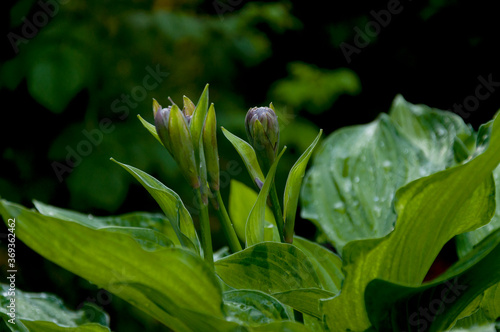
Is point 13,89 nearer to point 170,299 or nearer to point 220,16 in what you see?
point 220,16

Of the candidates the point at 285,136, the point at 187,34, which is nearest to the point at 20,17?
the point at 187,34

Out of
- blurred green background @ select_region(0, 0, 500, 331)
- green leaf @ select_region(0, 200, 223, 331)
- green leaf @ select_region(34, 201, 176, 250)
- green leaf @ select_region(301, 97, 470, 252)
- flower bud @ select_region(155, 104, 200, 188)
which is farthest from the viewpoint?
blurred green background @ select_region(0, 0, 500, 331)

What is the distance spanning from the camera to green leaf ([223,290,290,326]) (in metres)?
0.46

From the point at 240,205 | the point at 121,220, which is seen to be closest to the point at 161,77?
the point at 240,205

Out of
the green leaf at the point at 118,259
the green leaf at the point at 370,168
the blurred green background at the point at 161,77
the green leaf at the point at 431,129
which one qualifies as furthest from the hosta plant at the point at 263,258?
the blurred green background at the point at 161,77

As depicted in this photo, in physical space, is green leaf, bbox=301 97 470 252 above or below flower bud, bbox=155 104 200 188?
below

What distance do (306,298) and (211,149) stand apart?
0.59ft

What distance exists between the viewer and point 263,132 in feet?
1.74

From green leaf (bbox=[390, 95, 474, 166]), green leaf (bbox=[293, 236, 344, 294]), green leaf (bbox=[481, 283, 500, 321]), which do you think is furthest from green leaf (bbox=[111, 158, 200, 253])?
green leaf (bbox=[390, 95, 474, 166])

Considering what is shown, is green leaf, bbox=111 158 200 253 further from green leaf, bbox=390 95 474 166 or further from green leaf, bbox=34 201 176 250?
green leaf, bbox=390 95 474 166

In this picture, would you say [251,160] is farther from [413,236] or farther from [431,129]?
[431,129]

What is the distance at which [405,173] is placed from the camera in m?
0.79

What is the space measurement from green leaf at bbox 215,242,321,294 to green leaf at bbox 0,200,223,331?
8 centimetres

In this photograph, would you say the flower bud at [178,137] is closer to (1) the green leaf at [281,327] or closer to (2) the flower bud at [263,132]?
(2) the flower bud at [263,132]
